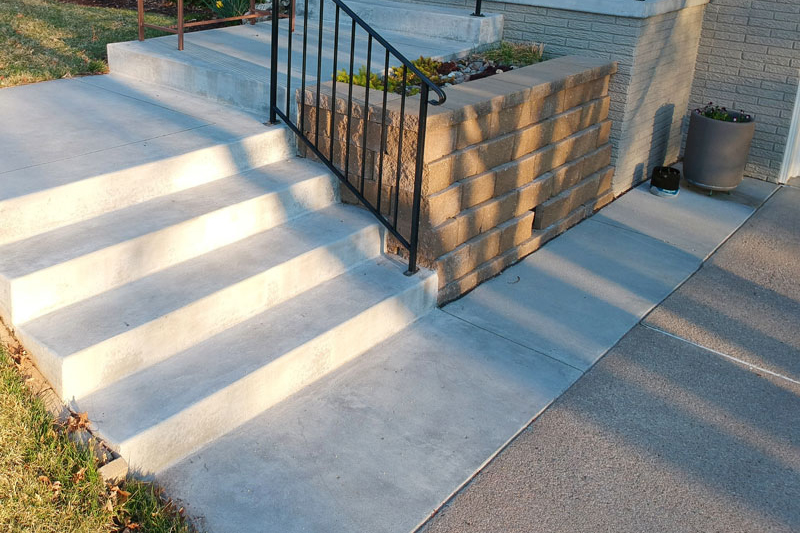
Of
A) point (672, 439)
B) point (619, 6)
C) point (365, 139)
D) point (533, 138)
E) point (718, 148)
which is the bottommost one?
point (672, 439)

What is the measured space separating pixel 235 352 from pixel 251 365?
0.12 meters

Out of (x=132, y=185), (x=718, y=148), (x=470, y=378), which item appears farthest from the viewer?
(x=718, y=148)

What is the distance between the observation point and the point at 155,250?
3.60m

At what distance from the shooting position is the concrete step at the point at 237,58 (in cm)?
482

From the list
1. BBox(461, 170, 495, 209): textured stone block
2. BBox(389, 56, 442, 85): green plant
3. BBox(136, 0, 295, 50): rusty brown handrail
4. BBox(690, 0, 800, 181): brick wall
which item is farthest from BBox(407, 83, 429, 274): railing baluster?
BBox(690, 0, 800, 181): brick wall

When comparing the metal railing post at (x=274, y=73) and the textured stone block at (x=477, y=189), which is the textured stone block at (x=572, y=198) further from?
the metal railing post at (x=274, y=73)

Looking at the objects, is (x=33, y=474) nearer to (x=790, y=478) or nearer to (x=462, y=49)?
(x=790, y=478)

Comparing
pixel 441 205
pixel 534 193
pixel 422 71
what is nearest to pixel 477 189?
pixel 441 205

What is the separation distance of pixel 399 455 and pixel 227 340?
88cm

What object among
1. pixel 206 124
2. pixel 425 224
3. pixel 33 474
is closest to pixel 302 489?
pixel 33 474

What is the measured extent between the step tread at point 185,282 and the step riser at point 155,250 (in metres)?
0.04

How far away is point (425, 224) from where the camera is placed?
416 cm

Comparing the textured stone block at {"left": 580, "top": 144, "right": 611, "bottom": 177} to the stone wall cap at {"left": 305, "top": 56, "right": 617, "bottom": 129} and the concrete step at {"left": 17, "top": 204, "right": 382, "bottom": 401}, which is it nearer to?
the stone wall cap at {"left": 305, "top": 56, "right": 617, "bottom": 129}

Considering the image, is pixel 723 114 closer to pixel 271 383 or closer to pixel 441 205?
pixel 441 205
